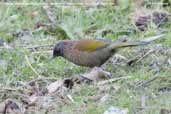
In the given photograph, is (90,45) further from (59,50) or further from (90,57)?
(59,50)

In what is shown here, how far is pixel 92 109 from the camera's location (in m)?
6.72

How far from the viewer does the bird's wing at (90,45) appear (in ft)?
25.8

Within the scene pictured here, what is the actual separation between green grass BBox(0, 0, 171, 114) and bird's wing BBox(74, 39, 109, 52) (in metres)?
0.26

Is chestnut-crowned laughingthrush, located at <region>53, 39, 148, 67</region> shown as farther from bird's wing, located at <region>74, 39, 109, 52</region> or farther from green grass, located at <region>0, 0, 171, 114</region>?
green grass, located at <region>0, 0, 171, 114</region>

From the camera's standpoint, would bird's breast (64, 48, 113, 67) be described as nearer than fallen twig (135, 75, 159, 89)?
No

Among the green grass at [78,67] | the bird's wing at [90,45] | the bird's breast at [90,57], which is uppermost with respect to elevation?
the bird's wing at [90,45]

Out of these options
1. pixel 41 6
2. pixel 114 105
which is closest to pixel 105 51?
pixel 114 105

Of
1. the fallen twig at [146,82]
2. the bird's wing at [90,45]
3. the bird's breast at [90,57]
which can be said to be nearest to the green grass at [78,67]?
the fallen twig at [146,82]

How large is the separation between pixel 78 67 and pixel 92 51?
40cm

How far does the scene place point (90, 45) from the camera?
7.93 m

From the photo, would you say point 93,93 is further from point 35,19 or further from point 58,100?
point 35,19

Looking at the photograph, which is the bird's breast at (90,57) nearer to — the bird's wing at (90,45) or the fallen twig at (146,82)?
the bird's wing at (90,45)

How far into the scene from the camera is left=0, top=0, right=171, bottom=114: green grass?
6.92m

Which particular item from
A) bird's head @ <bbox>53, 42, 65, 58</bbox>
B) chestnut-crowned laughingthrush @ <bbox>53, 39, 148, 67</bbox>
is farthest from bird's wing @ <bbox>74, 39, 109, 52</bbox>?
bird's head @ <bbox>53, 42, 65, 58</bbox>
